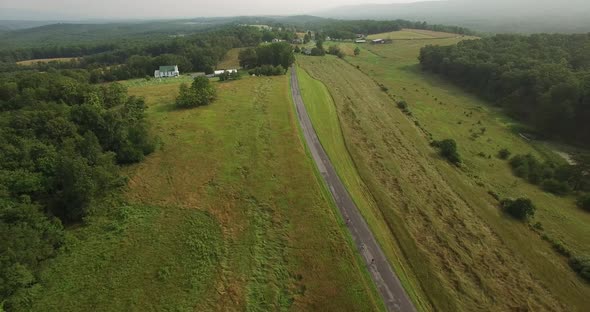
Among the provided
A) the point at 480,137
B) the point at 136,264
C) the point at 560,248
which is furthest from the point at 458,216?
the point at 136,264

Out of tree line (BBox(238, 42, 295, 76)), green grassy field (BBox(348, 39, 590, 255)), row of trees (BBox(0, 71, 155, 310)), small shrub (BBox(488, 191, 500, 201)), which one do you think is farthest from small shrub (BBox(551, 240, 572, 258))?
tree line (BBox(238, 42, 295, 76))

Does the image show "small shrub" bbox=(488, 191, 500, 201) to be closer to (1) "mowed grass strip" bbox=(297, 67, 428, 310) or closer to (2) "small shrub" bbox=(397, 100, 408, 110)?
(1) "mowed grass strip" bbox=(297, 67, 428, 310)

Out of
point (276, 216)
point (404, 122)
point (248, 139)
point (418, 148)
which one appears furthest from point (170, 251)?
point (404, 122)

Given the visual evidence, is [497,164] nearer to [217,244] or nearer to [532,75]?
[532,75]

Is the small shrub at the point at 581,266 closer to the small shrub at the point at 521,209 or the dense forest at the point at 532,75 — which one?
the small shrub at the point at 521,209

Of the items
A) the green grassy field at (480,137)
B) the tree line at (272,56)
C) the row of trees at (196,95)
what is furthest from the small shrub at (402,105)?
the row of trees at (196,95)
